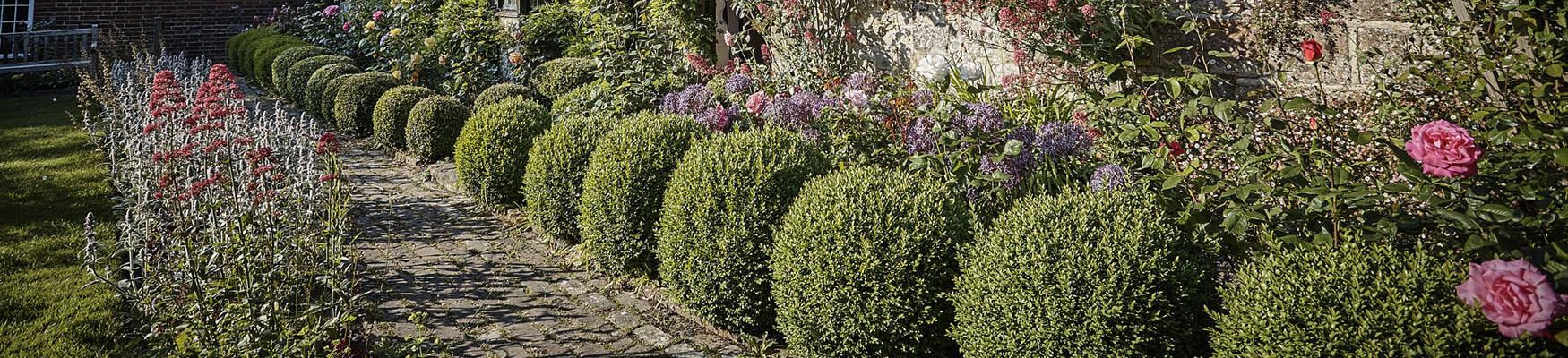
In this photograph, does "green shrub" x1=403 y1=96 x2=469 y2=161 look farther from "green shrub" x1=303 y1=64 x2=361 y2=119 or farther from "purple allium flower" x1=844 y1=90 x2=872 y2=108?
"purple allium flower" x1=844 y1=90 x2=872 y2=108

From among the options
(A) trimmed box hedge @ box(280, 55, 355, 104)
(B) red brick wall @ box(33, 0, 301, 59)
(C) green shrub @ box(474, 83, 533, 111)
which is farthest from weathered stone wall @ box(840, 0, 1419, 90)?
(B) red brick wall @ box(33, 0, 301, 59)

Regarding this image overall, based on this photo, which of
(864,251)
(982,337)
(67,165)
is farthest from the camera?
(67,165)

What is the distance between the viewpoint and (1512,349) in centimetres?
202

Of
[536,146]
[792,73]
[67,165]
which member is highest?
[792,73]

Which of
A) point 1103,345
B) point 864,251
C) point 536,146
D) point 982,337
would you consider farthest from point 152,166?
point 1103,345

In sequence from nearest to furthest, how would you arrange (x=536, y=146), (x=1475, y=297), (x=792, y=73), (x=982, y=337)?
(x=1475, y=297) < (x=982, y=337) < (x=536, y=146) < (x=792, y=73)

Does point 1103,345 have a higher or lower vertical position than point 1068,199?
lower

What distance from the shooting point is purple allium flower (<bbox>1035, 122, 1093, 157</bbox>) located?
327cm

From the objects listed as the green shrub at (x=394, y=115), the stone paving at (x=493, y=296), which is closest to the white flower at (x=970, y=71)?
the stone paving at (x=493, y=296)

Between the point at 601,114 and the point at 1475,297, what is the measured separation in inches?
145

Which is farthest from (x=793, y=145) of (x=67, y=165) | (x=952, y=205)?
(x=67, y=165)

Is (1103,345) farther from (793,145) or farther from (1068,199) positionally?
(793,145)

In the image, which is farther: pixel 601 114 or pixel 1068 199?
pixel 601 114

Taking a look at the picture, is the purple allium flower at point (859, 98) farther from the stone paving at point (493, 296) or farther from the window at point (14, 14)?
the window at point (14, 14)
